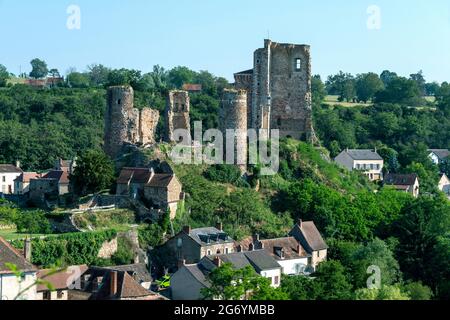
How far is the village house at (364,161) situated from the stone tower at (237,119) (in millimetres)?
21076

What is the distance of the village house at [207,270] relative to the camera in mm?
34906

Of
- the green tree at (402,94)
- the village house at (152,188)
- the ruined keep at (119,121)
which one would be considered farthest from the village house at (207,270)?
the green tree at (402,94)

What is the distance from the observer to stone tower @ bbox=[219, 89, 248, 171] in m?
45.6

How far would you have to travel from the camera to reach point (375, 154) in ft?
227

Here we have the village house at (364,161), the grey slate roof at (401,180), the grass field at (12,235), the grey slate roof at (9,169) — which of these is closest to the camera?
the grass field at (12,235)

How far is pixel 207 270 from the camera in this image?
119ft

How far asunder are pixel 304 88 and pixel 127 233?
54.6 ft

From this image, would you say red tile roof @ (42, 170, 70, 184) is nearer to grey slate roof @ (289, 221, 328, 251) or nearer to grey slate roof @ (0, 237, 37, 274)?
grey slate roof @ (289, 221, 328, 251)

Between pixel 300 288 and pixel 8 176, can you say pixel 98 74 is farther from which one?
pixel 300 288

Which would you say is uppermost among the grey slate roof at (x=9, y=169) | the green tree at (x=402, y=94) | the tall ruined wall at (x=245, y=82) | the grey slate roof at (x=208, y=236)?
the tall ruined wall at (x=245, y=82)

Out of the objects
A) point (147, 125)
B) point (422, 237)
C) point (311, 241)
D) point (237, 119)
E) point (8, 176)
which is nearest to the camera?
point (311, 241)

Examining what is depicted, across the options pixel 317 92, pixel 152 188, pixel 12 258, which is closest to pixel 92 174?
pixel 152 188

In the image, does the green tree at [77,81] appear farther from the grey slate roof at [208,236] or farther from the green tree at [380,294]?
the green tree at [380,294]

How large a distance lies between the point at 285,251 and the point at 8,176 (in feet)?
78.2
